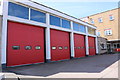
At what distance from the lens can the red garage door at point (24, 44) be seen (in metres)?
8.30

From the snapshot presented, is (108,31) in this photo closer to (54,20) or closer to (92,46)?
(92,46)

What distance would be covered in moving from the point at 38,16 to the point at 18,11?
213 cm

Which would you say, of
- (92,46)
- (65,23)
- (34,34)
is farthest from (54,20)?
(92,46)

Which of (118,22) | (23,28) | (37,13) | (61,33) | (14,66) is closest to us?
(14,66)

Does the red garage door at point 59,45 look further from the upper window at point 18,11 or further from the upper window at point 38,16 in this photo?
the upper window at point 18,11

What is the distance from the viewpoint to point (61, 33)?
43.4 feet

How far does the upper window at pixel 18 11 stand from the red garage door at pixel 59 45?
344 centimetres

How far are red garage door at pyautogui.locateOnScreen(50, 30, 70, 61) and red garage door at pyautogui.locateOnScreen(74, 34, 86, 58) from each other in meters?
1.83

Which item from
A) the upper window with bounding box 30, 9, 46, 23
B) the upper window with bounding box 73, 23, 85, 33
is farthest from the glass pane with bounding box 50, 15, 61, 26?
the upper window with bounding box 73, 23, 85, 33

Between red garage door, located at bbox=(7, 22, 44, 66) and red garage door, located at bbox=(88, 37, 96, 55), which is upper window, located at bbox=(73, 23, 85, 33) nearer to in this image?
red garage door, located at bbox=(88, 37, 96, 55)

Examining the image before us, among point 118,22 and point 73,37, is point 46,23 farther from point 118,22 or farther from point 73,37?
point 118,22

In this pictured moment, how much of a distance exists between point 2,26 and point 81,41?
11809 millimetres

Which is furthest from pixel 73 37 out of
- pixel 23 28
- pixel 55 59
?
pixel 23 28

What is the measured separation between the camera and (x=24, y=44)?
919 centimetres
